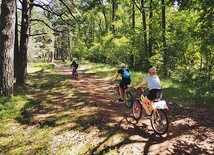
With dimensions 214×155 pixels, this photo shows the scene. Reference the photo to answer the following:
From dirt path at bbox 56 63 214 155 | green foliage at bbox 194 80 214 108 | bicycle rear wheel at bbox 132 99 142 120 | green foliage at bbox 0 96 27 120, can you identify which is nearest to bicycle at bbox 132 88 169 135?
dirt path at bbox 56 63 214 155

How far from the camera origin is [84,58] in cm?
5675

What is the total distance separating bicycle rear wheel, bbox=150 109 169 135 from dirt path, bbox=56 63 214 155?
21 cm

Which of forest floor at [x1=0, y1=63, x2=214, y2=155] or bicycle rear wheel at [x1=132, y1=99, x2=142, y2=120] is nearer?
forest floor at [x1=0, y1=63, x2=214, y2=155]

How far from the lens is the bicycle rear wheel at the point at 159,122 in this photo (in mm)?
7453

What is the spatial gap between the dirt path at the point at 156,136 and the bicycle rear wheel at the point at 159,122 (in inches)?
8.2

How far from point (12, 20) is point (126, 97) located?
638cm

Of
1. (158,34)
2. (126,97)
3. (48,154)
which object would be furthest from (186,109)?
(158,34)

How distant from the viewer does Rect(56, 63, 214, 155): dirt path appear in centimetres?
676

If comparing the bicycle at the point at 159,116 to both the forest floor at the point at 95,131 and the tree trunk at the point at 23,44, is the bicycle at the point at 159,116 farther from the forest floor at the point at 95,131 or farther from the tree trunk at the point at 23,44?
the tree trunk at the point at 23,44

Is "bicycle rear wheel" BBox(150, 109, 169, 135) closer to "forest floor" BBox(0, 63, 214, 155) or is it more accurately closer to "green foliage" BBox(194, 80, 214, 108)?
"forest floor" BBox(0, 63, 214, 155)

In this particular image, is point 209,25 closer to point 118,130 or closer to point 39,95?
point 118,130

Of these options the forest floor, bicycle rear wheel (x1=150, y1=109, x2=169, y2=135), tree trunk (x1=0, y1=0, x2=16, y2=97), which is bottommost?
the forest floor

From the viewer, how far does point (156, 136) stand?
7.59m

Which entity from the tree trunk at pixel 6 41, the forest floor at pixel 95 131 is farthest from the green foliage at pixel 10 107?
the tree trunk at pixel 6 41
